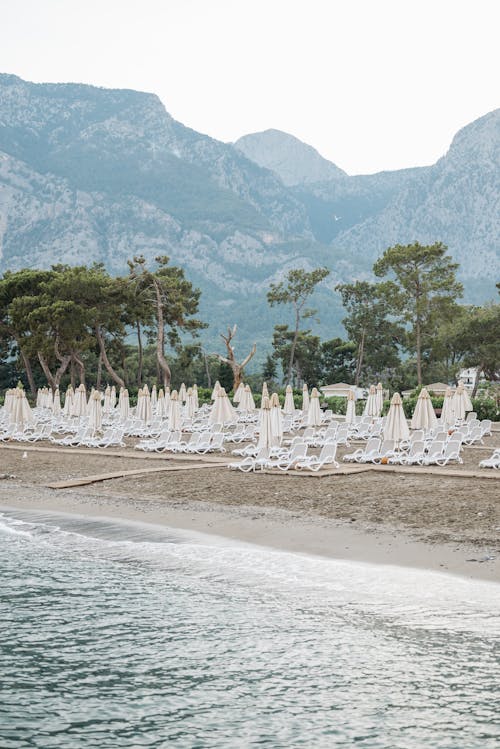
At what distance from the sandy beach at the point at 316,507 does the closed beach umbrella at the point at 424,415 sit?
99.9 inches

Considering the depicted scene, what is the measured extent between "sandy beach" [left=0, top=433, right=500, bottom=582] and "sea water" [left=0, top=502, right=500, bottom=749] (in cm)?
72

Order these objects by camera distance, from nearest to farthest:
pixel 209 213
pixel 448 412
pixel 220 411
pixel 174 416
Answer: pixel 220 411, pixel 174 416, pixel 448 412, pixel 209 213

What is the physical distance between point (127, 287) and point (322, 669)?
44.1m

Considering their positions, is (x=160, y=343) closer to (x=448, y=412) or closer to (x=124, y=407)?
(x=124, y=407)

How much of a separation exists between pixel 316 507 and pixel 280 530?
167 cm

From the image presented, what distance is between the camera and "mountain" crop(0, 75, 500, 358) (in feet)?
463

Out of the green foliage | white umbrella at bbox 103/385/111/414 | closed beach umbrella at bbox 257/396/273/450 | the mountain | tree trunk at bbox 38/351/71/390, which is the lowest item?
closed beach umbrella at bbox 257/396/273/450

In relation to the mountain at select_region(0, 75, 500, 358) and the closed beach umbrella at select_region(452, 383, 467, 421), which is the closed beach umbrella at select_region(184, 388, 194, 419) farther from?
the mountain at select_region(0, 75, 500, 358)

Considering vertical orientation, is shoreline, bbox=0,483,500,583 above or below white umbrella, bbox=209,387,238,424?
below

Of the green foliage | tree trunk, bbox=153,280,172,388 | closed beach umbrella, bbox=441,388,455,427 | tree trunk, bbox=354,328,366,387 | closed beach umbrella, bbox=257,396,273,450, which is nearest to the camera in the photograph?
closed beach umbrella, bbox=257,396,273,450

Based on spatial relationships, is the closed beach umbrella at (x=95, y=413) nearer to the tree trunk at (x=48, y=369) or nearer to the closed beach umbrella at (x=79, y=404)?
the closed beach umbrella at (x=79, y=404)

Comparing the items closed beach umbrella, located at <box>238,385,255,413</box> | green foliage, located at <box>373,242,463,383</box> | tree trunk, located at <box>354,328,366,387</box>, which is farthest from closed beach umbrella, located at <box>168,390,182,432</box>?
tree trunk, located at <box>354,328,366,387</box>

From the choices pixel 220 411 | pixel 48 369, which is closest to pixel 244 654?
pixel 220 411

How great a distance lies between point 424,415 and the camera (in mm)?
21875
